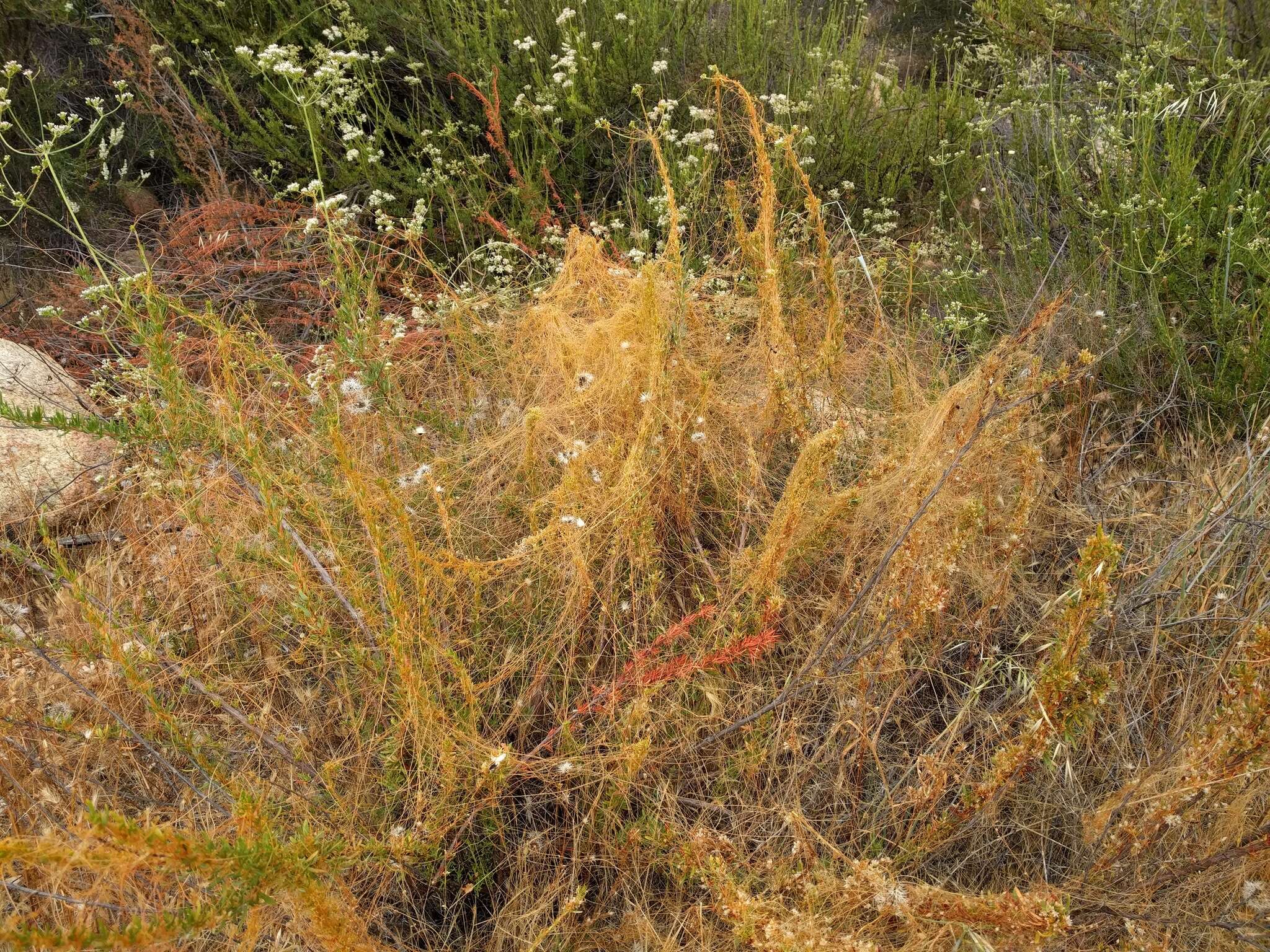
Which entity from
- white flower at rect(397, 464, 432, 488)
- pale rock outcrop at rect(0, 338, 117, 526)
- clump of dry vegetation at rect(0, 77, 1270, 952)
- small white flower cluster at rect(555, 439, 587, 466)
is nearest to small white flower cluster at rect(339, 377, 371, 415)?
clump of dry vegetation at rect(0, 77, 1270, 952)

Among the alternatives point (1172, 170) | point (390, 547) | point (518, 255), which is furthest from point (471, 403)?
point (1172, 170)

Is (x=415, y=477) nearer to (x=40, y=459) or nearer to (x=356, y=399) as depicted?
(x=356, y=399)

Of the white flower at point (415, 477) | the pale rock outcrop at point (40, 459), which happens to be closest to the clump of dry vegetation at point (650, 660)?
the white flower at point (415, 477)

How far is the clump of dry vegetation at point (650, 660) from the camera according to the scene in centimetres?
158

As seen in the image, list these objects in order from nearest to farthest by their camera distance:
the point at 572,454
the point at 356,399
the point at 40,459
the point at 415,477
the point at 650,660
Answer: the point at 650,660 < the point at 572,454 < the point at 415,477 < the point at 356,399 < the point at 40,459

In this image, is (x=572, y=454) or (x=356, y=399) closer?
(x=572, y=454)

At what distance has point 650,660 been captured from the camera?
190cm

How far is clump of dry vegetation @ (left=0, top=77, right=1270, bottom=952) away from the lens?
1578mm

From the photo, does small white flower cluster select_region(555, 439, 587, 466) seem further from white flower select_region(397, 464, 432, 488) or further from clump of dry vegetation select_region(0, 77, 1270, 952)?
white flower select_region(397, 464, 432, 488)

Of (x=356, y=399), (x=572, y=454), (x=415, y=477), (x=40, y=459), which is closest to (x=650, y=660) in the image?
(x=572, y=454)

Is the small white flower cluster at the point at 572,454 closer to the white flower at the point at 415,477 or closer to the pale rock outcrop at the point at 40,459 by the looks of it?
the white flower at the point at 415,477

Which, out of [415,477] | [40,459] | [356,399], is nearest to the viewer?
[415,477]

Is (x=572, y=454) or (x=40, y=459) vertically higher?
(x=572, y=454)

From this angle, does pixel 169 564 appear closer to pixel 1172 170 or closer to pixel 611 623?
pixel 611 623
